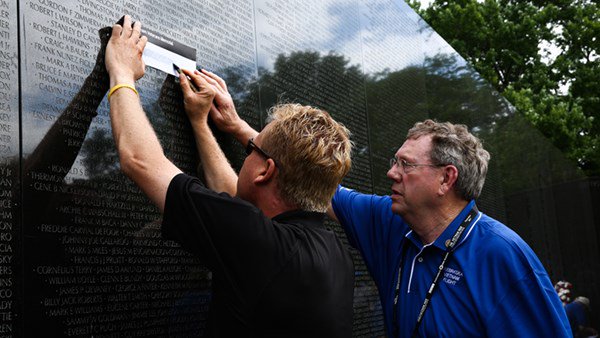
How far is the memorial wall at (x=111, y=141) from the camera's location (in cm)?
278

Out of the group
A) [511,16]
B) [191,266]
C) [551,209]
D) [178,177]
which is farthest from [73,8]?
[511,16]

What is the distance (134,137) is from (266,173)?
0.56m

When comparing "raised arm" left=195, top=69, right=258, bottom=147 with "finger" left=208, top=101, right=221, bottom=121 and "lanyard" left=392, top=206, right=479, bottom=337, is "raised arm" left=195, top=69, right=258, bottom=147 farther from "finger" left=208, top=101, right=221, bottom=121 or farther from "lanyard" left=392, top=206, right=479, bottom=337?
"lanyard" left=392, top=206, right=479, bottom=337

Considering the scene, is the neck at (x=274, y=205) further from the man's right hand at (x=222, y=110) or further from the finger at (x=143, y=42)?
Result: the man's right hand at (x=222, y=110)

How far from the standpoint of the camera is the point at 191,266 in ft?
12.1

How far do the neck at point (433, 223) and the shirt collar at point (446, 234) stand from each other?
1.2 inches

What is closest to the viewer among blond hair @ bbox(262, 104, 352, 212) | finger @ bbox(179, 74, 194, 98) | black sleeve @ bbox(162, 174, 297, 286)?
black sleeve @ bbox(162, 174, 297, 286)

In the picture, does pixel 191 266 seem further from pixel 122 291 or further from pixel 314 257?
pixel 314 257

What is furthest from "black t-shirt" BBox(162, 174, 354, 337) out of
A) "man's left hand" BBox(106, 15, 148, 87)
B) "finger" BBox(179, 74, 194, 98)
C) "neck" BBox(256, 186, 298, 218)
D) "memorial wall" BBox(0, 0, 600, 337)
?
"finger" BBox(179, 74, 194, 98)

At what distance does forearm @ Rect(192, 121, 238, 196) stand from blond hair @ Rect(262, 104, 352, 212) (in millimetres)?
919

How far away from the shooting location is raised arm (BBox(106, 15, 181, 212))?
2.63 m

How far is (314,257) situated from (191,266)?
1.32 meters

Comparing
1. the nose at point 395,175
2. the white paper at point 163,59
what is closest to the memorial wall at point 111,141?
the white paper at point 163,59

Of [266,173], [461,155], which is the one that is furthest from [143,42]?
[461,155]
